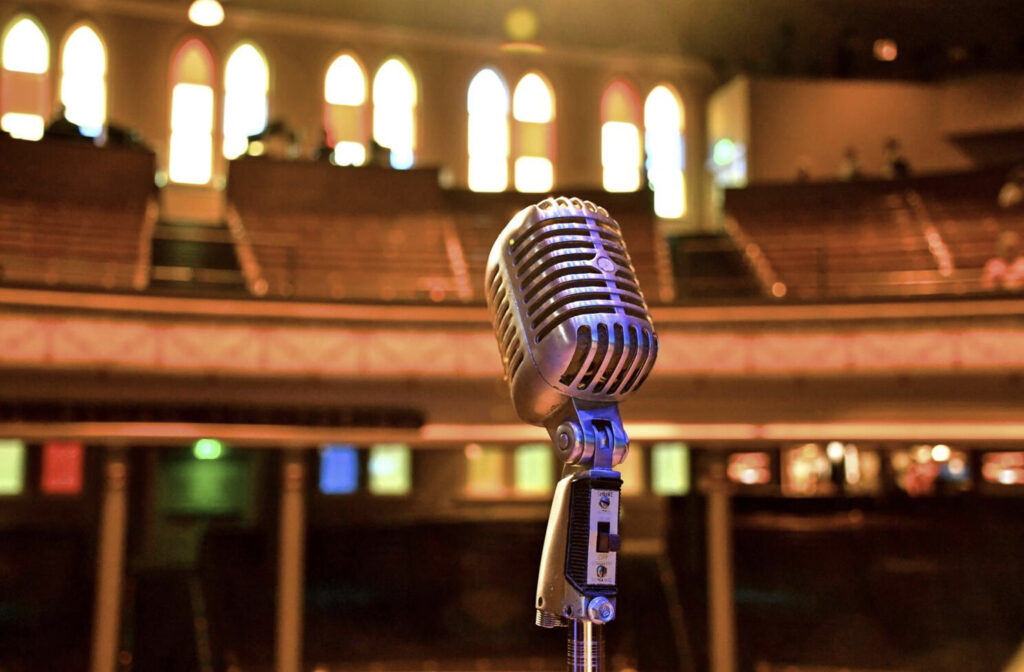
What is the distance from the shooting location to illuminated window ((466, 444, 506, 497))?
1032cm

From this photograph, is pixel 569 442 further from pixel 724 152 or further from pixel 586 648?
pixel 724 152

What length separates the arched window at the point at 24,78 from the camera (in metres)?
10.9

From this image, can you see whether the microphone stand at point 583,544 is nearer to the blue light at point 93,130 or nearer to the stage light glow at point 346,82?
the blue light at point 93,130

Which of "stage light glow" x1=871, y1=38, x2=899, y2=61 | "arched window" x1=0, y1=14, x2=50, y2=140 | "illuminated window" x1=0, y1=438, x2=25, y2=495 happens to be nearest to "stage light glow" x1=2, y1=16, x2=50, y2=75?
"arched window" x1=0, y1=14, x2=50, y2=140

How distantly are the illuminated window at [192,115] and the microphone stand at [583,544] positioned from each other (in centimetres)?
1074

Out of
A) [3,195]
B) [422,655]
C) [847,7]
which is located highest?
[847,7]

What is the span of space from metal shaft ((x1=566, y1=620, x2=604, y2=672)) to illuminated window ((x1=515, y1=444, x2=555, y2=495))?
9068 millimetres

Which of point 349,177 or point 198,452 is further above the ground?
point 349,177

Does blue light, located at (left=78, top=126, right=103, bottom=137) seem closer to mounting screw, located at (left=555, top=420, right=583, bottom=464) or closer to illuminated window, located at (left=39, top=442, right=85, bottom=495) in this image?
illuminated window, located at (left=39, top=442, right=85, bottom=495)

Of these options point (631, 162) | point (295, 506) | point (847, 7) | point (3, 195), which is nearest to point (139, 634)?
point (295, 506)

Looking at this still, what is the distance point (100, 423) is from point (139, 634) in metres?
2.31

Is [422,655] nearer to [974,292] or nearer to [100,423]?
[100,423]

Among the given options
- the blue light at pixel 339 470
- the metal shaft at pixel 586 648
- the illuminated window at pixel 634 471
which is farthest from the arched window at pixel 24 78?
the metal shaft at pixel 586 648

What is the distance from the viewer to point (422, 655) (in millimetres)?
7910
